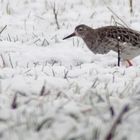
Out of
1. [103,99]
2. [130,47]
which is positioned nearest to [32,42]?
[130,47]

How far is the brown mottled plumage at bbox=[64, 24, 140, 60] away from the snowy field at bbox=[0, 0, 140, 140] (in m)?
0.12

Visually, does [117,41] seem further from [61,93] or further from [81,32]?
[61,93]

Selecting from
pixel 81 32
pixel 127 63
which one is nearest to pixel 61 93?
pixel 127 63

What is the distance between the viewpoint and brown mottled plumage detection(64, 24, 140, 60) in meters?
7.17

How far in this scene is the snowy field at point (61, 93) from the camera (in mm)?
3246

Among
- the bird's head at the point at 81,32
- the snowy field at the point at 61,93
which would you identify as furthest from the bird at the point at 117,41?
the bird's head at the point at 81,32

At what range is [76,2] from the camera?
1071 centimetres

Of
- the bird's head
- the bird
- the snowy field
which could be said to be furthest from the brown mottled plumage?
the bird's head

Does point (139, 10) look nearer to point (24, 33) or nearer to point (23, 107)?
point (24, 33)

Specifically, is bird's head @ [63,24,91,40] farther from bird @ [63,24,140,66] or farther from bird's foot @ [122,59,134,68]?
bird's foot @ [122,59,134,68]

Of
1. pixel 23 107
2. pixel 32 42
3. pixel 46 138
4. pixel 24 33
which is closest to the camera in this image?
pixel 46 138

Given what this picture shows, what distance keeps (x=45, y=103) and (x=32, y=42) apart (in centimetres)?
434

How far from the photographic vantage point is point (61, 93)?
3.99m

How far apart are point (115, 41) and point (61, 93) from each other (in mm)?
3338
